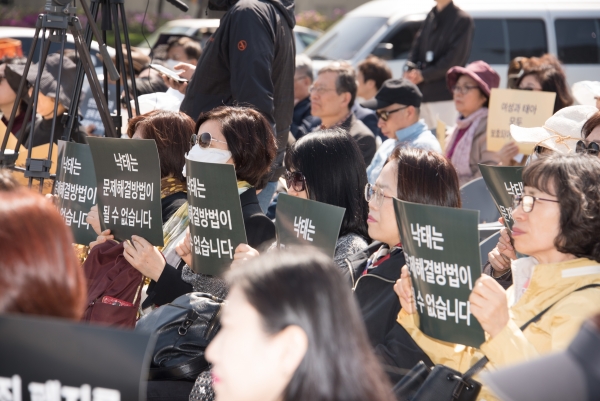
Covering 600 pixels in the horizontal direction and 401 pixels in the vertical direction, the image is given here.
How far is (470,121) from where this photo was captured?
248 inches

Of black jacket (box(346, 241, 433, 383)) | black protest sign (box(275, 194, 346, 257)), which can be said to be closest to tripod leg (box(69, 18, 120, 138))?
black protest sign (box(275, 194, 346, 257))

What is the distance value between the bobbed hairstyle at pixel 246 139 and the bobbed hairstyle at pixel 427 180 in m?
0.80

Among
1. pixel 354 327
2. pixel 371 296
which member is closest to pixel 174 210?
pixel 371 296

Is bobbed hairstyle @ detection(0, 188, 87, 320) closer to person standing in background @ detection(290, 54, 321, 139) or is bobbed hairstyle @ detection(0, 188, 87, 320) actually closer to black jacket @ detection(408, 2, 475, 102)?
person standing in background @ detection(290, 54, 321, 139)

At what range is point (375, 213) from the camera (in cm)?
317

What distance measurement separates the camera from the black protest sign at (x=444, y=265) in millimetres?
2350

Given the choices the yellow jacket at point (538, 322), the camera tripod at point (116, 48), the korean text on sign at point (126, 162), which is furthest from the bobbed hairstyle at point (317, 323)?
the camera tripod at point (116, 48)

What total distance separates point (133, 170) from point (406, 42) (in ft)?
23.8

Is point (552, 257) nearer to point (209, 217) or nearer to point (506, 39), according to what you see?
point (209, 217)

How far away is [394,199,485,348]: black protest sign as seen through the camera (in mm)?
2350

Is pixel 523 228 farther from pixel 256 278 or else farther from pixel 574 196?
pixel 256 278

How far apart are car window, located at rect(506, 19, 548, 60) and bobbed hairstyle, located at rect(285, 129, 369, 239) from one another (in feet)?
23.9

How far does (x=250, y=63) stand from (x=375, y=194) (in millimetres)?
1316

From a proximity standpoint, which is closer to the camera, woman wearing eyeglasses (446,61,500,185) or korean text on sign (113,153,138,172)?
korean text on sign (113,153,138,172)
